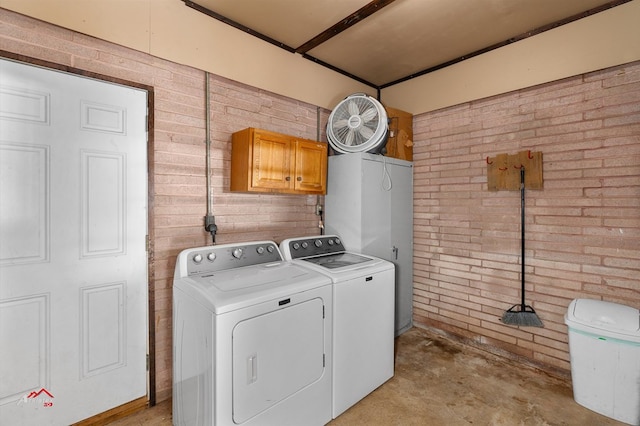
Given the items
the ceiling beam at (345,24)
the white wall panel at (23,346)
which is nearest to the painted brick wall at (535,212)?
the ceiling beam at (345,24)

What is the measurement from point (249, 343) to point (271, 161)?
1410mm

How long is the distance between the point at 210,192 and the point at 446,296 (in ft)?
8.73

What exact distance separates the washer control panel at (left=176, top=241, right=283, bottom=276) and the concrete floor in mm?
1062

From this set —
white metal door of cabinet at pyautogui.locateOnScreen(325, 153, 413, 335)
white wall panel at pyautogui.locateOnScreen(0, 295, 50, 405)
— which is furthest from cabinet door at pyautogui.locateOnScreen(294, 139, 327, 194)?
white wall panel at pyautogui.locateOnScreen(0, 295, 50, 405)

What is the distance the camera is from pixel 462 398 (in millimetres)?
2266

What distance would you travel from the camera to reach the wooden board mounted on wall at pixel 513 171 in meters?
2.66

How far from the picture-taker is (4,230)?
5.54 ft

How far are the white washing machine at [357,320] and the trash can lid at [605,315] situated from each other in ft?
4.44

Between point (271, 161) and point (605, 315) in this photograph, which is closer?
point (605, 315)

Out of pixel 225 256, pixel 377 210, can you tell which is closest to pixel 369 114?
pixel 377 210

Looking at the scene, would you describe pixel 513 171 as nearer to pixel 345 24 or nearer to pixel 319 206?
pixel 319 206

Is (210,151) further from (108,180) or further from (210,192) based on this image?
(108,180)

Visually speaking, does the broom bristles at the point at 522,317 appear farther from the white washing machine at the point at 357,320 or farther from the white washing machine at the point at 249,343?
the white washing machine at the point at 249,343

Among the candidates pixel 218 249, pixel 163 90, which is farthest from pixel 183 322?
pixel 163 90
